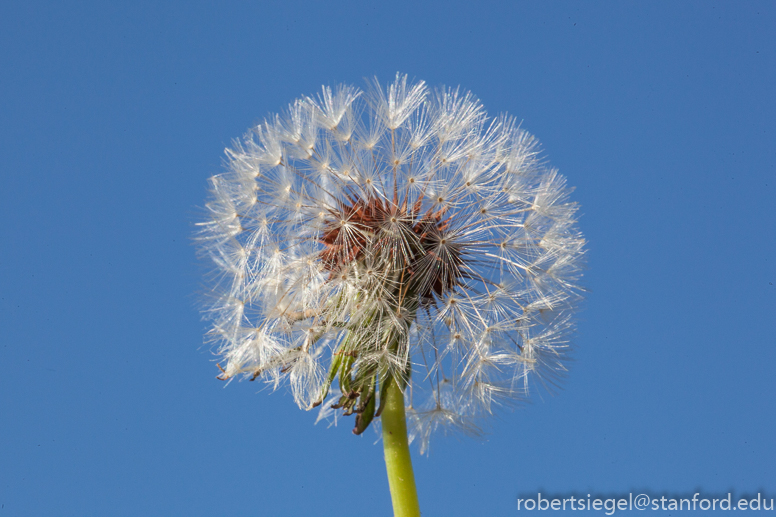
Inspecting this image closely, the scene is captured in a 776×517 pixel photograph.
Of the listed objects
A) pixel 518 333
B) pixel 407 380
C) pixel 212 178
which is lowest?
pixel 407 380

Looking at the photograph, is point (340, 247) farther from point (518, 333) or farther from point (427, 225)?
point (518, 333)

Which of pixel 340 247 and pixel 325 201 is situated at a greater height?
pixel 325 201

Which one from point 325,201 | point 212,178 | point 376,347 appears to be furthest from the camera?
point 212,178

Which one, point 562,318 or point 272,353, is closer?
point 272,353

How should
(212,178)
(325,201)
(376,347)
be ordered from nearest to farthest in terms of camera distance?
(376,347), (325,201), (212,178)

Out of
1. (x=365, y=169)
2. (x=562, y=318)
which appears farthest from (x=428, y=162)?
(x=562, y=318)

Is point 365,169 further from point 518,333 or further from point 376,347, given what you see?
point 518,333
